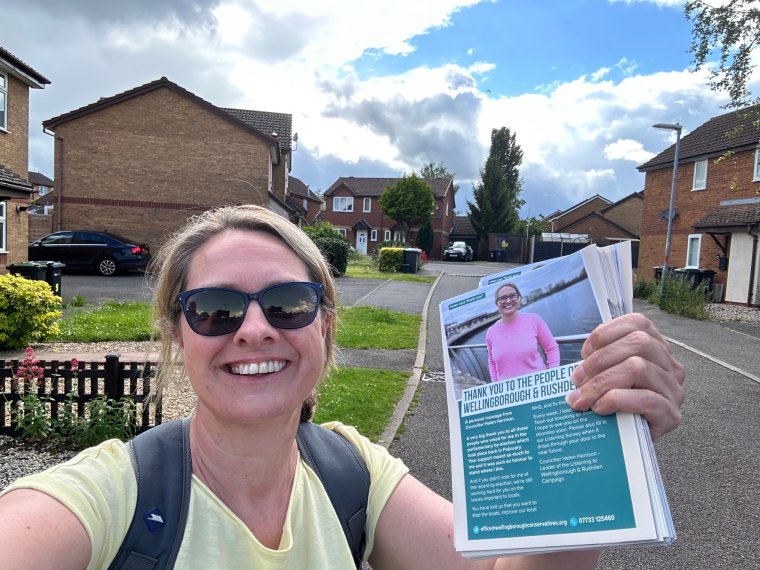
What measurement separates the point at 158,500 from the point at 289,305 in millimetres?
604

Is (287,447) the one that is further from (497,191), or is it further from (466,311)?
(497,191)

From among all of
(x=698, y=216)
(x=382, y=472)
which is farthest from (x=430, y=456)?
(x=698, y=216)

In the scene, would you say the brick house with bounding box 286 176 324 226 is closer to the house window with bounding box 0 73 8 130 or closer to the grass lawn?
the house window with bounding box 0 73 8 130

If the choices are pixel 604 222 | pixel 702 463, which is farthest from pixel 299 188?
pixel 702 463

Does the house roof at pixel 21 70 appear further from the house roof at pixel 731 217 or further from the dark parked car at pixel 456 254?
the dark parked car at pixel 456 254

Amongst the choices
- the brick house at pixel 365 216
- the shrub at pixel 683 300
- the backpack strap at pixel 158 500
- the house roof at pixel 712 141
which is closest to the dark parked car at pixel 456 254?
the brick house at pixel 365 216

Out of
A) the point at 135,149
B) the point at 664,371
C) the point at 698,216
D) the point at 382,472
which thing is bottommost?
the point at 382,472

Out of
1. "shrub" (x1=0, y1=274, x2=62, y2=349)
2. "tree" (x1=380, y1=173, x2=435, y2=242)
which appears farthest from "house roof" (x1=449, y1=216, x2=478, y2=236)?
"shrub" (x1=0, y1=274, x2=62, y2=349)

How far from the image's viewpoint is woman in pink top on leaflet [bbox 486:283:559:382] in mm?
1097

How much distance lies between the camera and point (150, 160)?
26.2 metres

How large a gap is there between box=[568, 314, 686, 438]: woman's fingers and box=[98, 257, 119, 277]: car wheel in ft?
74.2

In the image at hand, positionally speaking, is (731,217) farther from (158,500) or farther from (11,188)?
(158,500)

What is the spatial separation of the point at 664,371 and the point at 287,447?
40.8 inches

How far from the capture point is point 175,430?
1.55 m
